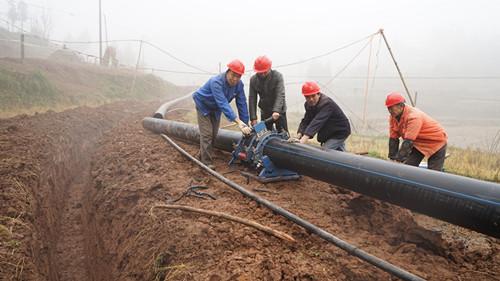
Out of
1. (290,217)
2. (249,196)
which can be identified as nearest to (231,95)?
(249,196)

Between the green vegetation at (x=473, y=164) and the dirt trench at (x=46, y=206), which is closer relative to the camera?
the dirt trench at (x=46, y=206)

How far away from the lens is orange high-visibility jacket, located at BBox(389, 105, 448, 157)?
15.9 feet

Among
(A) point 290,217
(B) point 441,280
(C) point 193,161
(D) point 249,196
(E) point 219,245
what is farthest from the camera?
(C) point 193,161

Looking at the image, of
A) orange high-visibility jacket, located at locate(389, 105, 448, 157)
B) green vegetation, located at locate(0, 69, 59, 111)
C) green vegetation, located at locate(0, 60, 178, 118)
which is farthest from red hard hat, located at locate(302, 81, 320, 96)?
green vegetation, located at locate(0, 69, 59, 111)

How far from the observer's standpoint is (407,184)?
11.4ft

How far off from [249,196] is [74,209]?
12.3 ft

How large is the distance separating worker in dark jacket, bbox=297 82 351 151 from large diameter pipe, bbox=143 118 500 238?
1.99ft

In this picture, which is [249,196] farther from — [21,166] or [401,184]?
[21,166]

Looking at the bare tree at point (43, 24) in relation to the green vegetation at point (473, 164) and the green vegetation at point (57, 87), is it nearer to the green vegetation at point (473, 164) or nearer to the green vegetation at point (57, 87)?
the green vegetation at point (57, 87)

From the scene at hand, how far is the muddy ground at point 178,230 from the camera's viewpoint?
127 inches

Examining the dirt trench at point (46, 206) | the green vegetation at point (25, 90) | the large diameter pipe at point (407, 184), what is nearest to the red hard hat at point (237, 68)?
the large diameter pipe at point (407, 184)

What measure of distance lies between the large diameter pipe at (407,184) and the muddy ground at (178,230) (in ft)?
1.50

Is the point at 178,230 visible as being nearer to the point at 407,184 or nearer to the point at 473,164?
the point at 407,184

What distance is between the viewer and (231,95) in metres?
5.78
